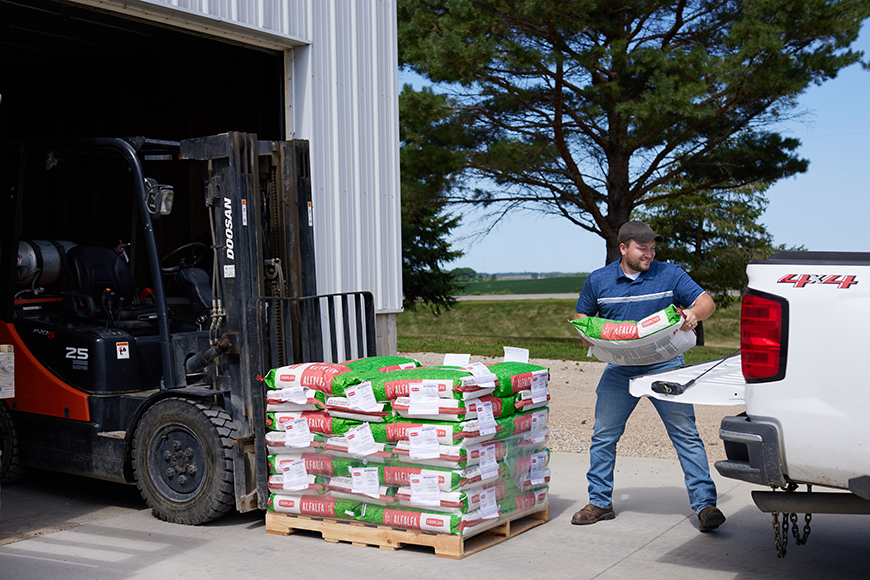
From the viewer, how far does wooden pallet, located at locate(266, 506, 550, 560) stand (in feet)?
17.9

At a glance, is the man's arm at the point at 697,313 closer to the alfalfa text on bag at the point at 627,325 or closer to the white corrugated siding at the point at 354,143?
the alfalfa text on bag at the point at 627,325

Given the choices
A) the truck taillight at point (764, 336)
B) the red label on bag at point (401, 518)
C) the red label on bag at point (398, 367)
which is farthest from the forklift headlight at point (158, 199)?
the truck taillight at point (764, 336)

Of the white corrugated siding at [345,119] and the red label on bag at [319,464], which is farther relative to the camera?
the white corrugated siding at [345,119]

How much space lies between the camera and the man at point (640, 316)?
599 cm

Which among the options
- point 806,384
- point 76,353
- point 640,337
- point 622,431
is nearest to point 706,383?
point 640,337

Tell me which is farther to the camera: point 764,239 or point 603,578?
point 764,239

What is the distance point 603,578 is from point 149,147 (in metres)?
4.36

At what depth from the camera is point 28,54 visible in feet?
40.6

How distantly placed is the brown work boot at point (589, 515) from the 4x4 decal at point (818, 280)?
2.84 m

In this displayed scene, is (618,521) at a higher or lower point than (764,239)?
lower

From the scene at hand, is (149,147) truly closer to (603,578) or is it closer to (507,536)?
(507,536)

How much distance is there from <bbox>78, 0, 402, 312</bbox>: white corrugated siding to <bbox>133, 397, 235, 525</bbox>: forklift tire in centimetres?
259

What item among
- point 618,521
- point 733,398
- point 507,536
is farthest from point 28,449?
point 733,398

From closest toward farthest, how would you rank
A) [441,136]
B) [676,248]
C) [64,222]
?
[64,222] < [441,136] < [676,248]
